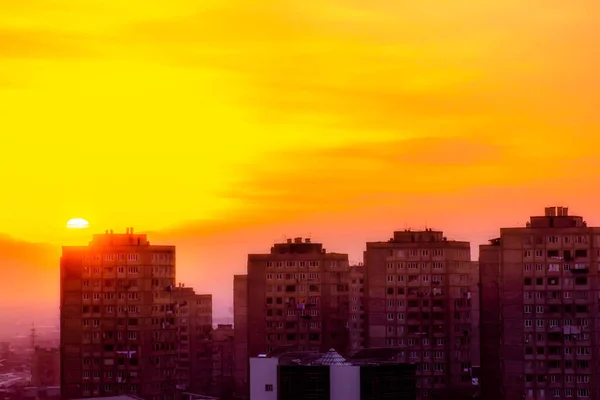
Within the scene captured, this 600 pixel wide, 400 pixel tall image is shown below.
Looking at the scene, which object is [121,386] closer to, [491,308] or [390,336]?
[390,336]

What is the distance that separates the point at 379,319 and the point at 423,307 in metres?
4.24

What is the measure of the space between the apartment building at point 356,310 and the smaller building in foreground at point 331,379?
3652 centimetres

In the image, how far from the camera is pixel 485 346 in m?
134

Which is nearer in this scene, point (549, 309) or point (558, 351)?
point (558, 351)

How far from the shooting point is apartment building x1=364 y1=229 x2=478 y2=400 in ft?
452

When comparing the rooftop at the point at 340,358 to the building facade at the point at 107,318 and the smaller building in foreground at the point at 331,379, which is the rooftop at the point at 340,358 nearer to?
the smaller building in foreground at the point at 331,379

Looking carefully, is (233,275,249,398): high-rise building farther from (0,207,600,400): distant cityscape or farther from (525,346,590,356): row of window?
(525,346,590,356): row of window

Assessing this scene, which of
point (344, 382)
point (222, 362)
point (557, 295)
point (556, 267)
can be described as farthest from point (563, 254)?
point (222, 362)

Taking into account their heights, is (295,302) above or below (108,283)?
below

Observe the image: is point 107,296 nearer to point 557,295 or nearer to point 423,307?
point 423,307

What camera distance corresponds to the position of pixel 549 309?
126 metres

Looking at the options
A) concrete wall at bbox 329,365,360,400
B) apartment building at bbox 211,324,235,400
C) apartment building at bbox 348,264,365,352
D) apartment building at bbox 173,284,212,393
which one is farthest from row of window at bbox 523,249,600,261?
apartment building at bbox 211,324,235,400

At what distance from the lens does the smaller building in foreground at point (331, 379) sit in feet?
360

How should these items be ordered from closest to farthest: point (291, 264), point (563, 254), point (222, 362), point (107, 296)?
point (563, 254), point (107, 296), point (291, 264), point (222, 362)
